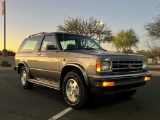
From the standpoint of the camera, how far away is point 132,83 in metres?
7.24

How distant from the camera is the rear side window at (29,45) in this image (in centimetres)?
961

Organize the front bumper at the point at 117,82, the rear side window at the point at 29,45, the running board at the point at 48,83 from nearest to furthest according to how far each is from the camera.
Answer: the front bumper at the point at 117,82 < the running board at the point at 48,83 < the rear side window at the point at 29,45

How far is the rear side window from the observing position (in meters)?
9.61

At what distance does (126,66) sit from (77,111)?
1617mm

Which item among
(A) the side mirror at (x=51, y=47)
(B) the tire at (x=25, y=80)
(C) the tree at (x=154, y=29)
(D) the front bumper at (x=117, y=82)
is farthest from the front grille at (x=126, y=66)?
(C) the tree at (x=154, y=29)

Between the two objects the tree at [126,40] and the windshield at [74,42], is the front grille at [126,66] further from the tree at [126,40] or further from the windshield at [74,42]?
the tree at [126,40]

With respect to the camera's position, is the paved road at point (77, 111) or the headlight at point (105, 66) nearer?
the paved road at point (77, 111)

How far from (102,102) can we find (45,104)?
1.54m

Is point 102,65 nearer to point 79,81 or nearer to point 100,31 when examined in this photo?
point 79,81

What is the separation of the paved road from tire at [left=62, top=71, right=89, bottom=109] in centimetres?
22

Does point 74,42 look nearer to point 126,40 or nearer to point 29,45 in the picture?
point 29,45

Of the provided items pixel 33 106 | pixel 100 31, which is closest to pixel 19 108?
pixel 33 106

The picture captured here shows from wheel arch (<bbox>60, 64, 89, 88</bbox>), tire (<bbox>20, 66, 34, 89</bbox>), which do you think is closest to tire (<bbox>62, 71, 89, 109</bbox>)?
wheel arch (<bbox>60, 64, 89, 88</bbox>)

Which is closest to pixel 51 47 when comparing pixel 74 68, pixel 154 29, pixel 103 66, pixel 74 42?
pixel 74 42
